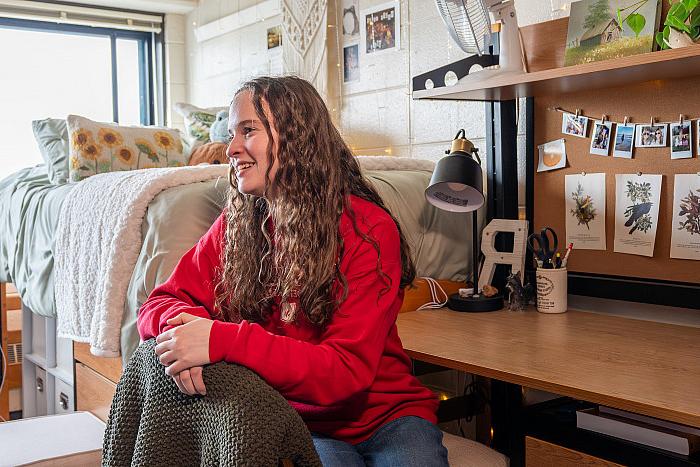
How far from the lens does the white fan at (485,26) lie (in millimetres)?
1999

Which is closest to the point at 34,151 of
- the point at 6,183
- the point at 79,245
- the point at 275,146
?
the point at 6,183

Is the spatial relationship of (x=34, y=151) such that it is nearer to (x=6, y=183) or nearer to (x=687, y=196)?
(x=6, y=183)

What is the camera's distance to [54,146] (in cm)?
332

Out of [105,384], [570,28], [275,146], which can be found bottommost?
[105,384]

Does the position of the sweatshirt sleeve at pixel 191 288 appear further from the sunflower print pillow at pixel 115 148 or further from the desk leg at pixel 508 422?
the sunflower print pillow at pixel 115 148

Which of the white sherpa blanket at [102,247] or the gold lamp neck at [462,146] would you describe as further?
the white sherpa blanket at [102,247]

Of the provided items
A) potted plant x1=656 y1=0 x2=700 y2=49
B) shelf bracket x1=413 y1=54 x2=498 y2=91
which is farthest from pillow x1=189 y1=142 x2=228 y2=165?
potted plant x1=656 y1=0 x2=700 y2=49

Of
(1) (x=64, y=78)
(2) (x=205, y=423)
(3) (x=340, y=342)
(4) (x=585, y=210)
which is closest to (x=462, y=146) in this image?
(4) (x=585, y=210)

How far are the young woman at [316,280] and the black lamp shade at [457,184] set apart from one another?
0.45 metres

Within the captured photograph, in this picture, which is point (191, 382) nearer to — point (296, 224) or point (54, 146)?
point (296, 224)

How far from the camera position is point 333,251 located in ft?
4.50

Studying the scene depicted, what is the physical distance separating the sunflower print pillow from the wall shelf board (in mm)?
1574

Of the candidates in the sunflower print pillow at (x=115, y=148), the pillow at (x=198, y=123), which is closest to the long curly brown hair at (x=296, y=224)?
the sunflower print pillow at (x=115, y=148)

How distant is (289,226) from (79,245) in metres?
1.15
